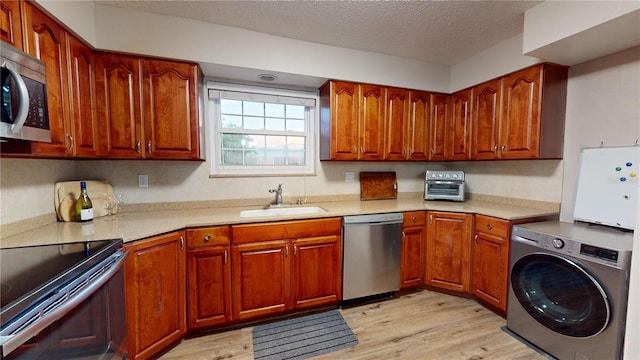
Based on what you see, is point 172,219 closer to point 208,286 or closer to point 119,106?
point 208,286

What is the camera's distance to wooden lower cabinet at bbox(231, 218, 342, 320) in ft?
6.47

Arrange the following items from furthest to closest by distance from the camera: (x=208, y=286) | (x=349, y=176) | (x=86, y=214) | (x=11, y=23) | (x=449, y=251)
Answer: (x=349, y=176)
(x=449, y=251)
(x=208, y=286)
(x=86, y=214)
(x=11, y=23)

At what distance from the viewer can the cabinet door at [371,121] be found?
2600 mm

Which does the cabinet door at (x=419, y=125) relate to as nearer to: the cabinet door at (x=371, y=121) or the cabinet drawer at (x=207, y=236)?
the cabinet door at (x=371, y=121)

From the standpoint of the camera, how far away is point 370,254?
231 cm

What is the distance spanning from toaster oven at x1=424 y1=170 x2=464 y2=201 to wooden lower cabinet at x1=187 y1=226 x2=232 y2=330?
2.21 meters

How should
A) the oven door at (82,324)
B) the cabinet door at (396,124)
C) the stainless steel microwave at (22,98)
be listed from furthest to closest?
the cabinet door at (396,124) < the stainless steel microwave at (22,98) < the oven door at (82,324)

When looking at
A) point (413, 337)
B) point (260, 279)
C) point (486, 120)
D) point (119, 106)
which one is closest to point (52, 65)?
point (119, 106)

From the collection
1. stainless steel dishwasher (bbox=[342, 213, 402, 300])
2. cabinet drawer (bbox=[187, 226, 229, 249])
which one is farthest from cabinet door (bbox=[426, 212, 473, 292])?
cabinet drawer (bbox=[187, 226, 229, 249])

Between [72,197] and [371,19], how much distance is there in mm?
2627

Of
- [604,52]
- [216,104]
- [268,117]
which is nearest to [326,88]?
[268,117]

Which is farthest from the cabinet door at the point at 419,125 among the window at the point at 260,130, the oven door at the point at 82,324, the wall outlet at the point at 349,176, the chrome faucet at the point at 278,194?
the oven door at the point at 82,324

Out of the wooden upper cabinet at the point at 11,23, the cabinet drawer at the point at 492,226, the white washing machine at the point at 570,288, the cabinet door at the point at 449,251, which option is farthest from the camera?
the cabinet door at the point at 449,251

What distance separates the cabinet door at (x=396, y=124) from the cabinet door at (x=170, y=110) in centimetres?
185
